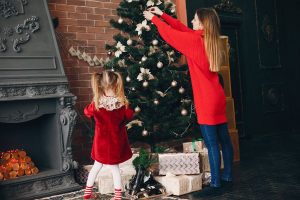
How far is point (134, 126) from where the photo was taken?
457 cm

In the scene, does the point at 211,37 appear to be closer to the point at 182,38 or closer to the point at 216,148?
the point at 182,38

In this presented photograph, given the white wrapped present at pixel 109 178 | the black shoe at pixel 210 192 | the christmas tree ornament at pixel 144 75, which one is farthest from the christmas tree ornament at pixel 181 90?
the black shoe at pixel 210 192

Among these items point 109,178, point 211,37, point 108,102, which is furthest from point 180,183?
point 211,37

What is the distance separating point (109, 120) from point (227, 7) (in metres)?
4.31

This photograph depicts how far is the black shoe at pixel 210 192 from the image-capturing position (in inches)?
141

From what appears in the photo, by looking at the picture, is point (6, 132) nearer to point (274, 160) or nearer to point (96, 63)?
point (96, 63)

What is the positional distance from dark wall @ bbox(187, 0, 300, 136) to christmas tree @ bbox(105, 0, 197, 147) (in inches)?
86.0

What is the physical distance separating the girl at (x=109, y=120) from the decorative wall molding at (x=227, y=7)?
3.86 metres

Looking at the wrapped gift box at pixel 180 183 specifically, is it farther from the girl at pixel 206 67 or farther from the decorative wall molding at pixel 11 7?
the decorative wall molding at pixel 11 7

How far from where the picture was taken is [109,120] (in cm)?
342

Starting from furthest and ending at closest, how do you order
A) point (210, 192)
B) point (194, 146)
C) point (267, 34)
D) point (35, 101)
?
point (267, 34) < point (194, 146) < point (35, 101) < point (210, 192)

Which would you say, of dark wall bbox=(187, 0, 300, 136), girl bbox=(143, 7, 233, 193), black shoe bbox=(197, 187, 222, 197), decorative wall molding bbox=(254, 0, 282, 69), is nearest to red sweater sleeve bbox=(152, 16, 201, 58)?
girl bbox=(143, 7, 233, 193)

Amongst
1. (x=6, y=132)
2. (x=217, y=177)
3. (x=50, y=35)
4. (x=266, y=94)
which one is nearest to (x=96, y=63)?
(x=50, y=35)

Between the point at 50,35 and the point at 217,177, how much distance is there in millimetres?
2249
